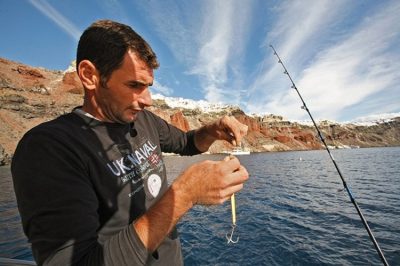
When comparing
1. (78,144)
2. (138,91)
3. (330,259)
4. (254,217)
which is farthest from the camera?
(254,217)

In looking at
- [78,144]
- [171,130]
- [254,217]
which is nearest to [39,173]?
[78,144]

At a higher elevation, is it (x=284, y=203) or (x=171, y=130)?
(x=171, y=130)

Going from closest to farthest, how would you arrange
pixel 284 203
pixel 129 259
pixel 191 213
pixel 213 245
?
pixel 129 259, pixel 213 245, pixel 191 213, pixel 284 203

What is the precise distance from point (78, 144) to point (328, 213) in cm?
1443

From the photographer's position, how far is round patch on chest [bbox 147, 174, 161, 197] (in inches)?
89.4

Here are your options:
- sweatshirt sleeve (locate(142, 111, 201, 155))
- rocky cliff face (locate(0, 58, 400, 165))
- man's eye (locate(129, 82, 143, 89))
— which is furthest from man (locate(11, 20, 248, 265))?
rocky cliff face (locate(0, 58, 400, 165))

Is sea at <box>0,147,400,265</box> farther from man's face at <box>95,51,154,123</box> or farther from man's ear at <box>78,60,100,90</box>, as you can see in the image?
man's ear at <box>78,60,100,90</box>

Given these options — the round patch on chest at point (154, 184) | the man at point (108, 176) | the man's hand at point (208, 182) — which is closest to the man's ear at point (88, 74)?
the man at point (108, 176)

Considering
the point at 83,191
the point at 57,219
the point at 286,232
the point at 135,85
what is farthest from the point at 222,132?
the point at 286,232

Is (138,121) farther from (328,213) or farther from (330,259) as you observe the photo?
(328,213)

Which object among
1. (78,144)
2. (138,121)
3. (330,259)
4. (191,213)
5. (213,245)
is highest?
(138,121)

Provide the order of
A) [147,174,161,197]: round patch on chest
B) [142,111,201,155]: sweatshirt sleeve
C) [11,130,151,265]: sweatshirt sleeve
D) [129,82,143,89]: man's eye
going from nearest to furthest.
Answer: [11,130,151,265]: sweatshirt sleeve, [129,82,143,89]: man's eye, [147,174,161,197]: round patch on chest, [142,111,201,155]: sweatshirt sleeve

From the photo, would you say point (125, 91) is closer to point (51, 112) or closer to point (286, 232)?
point (286, 232)

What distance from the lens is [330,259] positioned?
→ 7926mm
